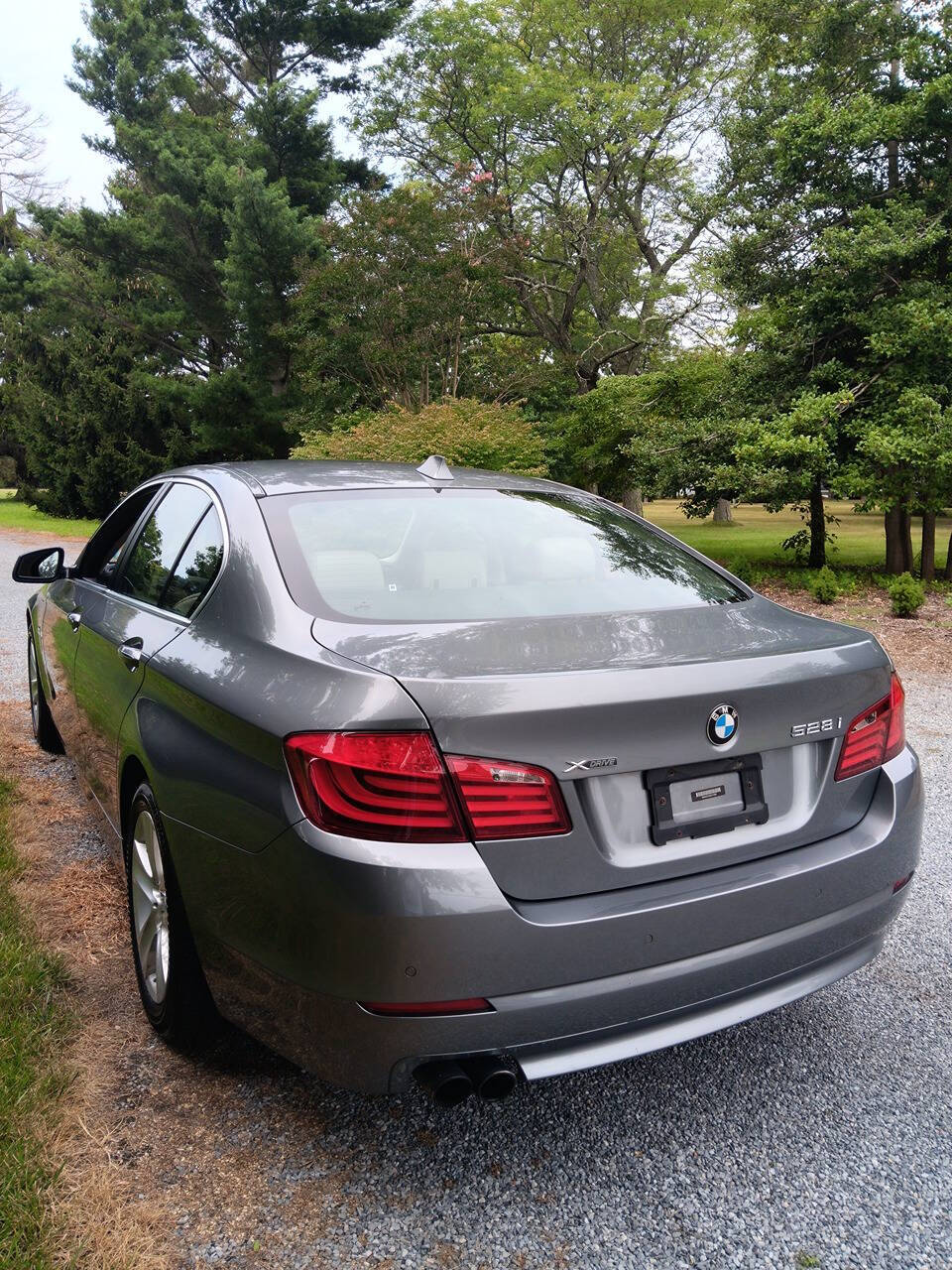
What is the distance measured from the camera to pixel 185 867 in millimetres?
2309

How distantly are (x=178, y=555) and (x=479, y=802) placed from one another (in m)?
1.61

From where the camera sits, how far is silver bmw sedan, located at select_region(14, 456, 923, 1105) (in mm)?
1797

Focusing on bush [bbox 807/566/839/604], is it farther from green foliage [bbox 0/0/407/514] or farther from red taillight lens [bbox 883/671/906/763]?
green foliage [bbox 0/0/407/514]

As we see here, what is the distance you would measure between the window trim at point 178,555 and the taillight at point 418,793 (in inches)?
36.1

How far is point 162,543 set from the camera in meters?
3.23

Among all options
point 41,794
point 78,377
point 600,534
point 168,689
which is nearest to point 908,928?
point 600,534

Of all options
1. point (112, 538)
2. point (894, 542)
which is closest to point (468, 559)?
point (112, 538)

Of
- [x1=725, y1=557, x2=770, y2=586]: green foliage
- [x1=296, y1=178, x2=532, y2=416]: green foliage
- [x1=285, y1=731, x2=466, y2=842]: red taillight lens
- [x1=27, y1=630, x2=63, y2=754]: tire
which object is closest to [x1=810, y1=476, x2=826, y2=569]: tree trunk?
[x1=725, y1=557, x2=770, y2=586]: green foliage

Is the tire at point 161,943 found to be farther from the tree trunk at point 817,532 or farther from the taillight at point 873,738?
the tree trunk at point 817,532

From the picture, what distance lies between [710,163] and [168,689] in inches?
1014

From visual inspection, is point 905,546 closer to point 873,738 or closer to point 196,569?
point 873,738

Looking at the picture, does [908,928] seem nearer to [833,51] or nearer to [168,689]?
→ [168,689]

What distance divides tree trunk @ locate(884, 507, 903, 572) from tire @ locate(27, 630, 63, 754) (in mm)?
12077

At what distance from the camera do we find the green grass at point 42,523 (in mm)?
23312
